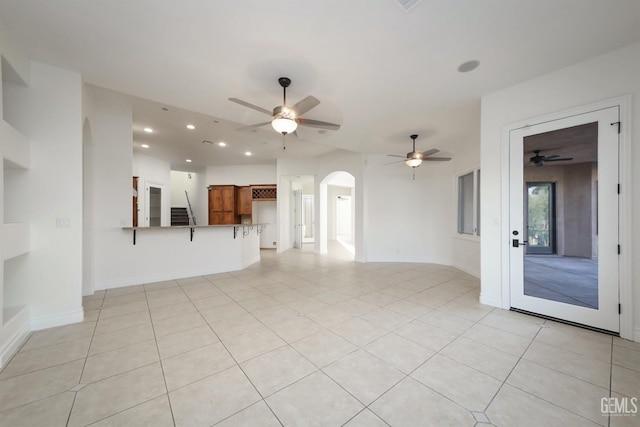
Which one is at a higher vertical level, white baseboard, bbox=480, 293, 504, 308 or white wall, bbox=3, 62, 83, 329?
white wall, bbox=3, 62, 83, 329

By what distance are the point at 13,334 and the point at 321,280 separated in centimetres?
381

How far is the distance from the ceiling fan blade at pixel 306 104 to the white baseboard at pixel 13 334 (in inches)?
135

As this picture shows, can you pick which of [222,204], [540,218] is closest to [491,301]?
[540,218]

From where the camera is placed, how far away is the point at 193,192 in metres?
10.1

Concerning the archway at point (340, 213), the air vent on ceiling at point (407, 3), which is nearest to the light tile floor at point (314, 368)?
the air vent on ceiling at point (407, 3)

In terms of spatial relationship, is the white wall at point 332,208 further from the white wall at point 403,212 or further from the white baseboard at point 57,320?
the white baseboard at point 57,320

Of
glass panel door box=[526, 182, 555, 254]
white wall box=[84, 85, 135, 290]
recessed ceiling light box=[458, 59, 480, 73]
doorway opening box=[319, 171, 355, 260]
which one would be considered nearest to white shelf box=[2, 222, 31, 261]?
white wall box=[84, 85, 135, 290]

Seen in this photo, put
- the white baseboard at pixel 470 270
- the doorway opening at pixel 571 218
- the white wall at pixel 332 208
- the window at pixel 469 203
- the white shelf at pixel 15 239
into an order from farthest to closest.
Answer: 1. the white wall at pixel 332 208
2. the window at pixel 469 203
3. the white baseboard at pixel 470 270
4. the doorway opening at pixel 571 218
5. the white shelf at pixel 15 239

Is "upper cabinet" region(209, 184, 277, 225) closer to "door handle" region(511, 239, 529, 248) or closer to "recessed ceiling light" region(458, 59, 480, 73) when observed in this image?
"recessed ceiling light" region(458, 59, 480, 73)

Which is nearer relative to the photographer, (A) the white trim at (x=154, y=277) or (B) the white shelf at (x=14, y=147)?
(B) the white shelf at (x=14, y=147)

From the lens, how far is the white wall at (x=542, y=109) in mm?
2318

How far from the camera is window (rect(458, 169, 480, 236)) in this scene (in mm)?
5011

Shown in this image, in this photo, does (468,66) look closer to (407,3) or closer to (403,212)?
(407,3)

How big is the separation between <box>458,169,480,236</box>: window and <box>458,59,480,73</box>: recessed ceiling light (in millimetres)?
2878
